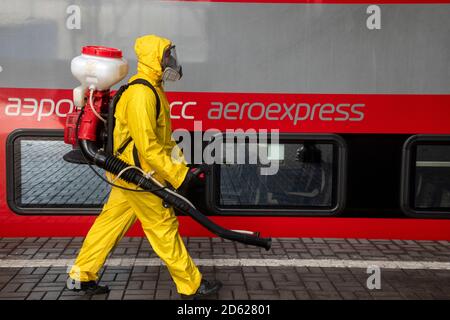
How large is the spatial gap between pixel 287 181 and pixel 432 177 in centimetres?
129

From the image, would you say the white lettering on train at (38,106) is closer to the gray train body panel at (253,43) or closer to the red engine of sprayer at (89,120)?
the gray train body panel at (253,43)

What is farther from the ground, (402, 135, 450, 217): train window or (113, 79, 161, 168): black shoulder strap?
(113, 79, 161, 168): black shoulder strap

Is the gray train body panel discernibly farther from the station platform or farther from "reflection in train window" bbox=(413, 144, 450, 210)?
the station platform

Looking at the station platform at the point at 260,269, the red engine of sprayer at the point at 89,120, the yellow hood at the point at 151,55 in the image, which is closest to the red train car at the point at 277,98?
the station platform at the point at 260,269

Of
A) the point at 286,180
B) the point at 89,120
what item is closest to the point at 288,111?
the point at 286,180

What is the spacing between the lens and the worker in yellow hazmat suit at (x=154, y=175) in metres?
3.82

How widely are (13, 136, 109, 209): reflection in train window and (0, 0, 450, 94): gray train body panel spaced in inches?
21.1

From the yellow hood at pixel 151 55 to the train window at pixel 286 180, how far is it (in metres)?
1.42

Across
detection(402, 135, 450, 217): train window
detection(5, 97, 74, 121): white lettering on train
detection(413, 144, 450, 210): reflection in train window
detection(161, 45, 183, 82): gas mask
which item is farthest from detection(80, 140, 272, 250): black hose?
detection(413, 144, 450, 210): reflection in train window

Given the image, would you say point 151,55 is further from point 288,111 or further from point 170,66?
point 288,111

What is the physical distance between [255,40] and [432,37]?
4.96ft

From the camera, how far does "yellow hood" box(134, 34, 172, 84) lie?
3959mm

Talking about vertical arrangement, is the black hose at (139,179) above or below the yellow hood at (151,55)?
below

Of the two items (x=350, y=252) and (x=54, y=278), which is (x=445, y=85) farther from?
(x=54, y=278)
